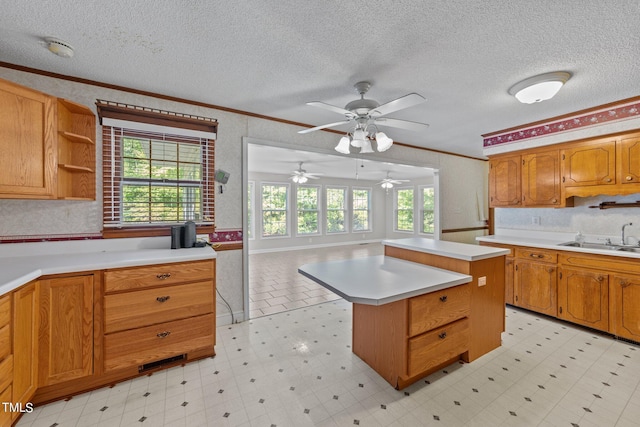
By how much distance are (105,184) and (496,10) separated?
130 inches

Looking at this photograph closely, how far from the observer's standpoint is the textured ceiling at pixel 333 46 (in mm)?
1514

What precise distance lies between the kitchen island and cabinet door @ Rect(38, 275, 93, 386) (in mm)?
1588

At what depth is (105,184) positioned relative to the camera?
8.09ft

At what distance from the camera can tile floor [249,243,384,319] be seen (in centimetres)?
366

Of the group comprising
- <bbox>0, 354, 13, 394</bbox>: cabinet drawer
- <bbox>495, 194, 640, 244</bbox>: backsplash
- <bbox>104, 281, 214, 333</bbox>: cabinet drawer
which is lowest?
<bbox>0, 354, 13, 394</bbox>: cabinet drawer

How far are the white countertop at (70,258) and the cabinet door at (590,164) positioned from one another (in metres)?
4.21

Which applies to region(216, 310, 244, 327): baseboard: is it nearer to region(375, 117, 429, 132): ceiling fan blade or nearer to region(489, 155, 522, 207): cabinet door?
region(375, 117, 429, 132): ceiling fan blade

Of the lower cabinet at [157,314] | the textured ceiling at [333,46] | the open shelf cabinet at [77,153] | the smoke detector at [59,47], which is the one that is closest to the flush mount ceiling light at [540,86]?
the textured ceiling at [333,46]

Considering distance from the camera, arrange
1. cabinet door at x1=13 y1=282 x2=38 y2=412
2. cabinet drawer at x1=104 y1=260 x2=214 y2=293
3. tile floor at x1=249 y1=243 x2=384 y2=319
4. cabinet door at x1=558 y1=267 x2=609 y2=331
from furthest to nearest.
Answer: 1. tile floor at x1=249 y1=243 x2=384 y2=319
2. cabinet door at x1=558 y1=267 x2=609 y2=331
3. cabinet drawer at x1=104 y1=260 x2=214 y2=293
4. cabinet door at x1=13 y1=282 x2=38 y2=412

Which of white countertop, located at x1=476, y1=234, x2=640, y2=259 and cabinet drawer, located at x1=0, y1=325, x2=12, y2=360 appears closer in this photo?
cabinet drawer, located at x1=0, y1=325, x2=12, y2=360

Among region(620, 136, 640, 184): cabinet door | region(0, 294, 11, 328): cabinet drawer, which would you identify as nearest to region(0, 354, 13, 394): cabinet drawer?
region(0, 294, 11, 328): cabinet drawer

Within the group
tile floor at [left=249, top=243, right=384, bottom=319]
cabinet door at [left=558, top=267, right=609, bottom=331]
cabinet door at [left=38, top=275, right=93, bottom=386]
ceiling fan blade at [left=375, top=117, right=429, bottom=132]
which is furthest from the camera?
tile floor at [left=249, top=243, right=384, bottom=319]

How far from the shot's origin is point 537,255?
3.16 m

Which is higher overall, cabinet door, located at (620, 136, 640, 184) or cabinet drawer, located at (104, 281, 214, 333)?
cabinet door, located at (620, 136, 640, 184)
